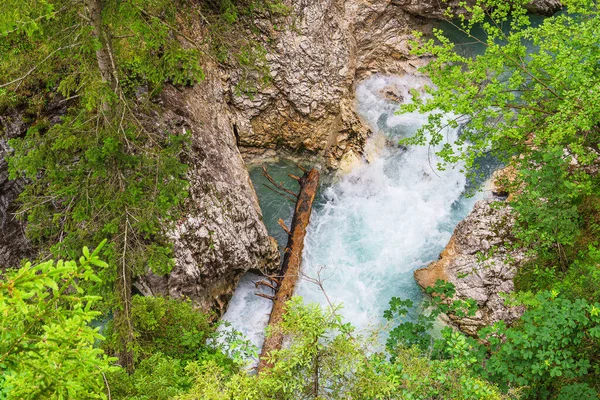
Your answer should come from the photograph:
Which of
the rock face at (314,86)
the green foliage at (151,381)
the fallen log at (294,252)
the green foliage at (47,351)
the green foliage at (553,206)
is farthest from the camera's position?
the rock face at (314,86)

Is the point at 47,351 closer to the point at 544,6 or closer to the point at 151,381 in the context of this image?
the point at 151,381

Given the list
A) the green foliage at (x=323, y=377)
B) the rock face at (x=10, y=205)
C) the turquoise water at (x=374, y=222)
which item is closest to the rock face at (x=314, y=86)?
the turquoise water at (x=374, y=222)

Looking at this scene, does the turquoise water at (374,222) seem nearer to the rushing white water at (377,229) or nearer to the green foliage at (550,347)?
the rushing white water at (377,229)

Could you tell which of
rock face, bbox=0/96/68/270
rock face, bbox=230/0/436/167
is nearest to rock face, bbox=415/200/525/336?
rock face, bbox=230/0/436/167

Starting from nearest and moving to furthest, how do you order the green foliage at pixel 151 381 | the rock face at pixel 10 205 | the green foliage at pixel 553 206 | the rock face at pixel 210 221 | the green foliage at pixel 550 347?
the green foliage at pixel 550 347
the green foliage at pixel 553 206
the green foliage at pixel 151 381
the rock face at pixel 10 205
the rock face at pixel 210 221

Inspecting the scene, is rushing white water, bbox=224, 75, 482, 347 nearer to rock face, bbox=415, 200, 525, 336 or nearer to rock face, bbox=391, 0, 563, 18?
rock face, bbox=415, 200, 525, 336

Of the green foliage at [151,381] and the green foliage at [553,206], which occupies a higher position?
the green foliage at [553,206]
